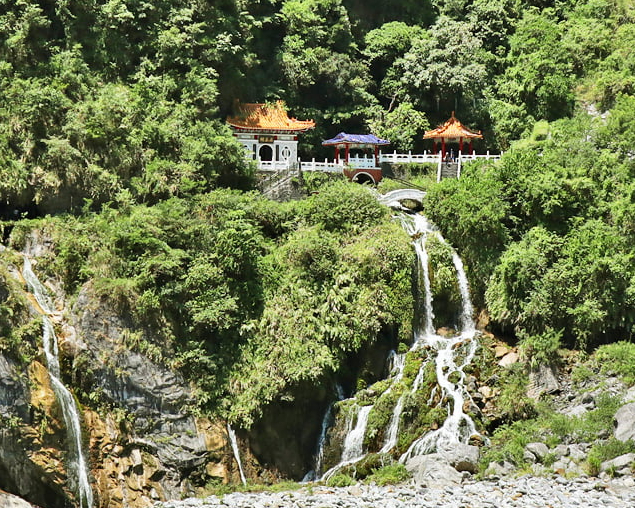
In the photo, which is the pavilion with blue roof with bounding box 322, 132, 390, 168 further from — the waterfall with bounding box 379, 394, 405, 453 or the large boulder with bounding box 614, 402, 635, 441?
the large boulder with bounding box 614, 402, 635, 441

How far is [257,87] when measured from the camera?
120 ft

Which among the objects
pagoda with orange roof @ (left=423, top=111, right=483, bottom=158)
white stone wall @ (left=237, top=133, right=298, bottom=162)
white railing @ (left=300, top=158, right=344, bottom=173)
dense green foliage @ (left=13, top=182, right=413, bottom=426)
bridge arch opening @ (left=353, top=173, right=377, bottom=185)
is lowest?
dense green foliage @ (left=13, top=182, right=413, bottom=426)

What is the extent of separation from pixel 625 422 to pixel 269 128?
1900 cm

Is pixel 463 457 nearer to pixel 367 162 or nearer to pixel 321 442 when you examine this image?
pixel 321 442

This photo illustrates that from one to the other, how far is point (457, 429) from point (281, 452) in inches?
195

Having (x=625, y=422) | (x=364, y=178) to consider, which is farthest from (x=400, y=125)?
(x=625, y=422)

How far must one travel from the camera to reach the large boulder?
2020 cm

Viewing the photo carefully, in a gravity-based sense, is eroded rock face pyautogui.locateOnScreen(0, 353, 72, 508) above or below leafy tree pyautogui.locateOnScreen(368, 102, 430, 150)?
below

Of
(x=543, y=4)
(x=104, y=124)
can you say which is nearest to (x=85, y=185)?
(x=104, y=124)

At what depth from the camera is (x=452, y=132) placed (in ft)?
117

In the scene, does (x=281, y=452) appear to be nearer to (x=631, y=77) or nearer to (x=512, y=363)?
(x=512, y=363)

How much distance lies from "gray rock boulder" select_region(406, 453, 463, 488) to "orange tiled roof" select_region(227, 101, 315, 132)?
17.1 metres

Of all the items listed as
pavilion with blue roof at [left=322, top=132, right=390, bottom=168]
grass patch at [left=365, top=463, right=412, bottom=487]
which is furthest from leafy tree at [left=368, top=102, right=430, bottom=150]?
grass patch at [left=365, top=463, right=412, bottom=487]

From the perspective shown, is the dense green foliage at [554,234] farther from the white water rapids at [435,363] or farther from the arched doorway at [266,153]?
the arched doorway at [266,153]
